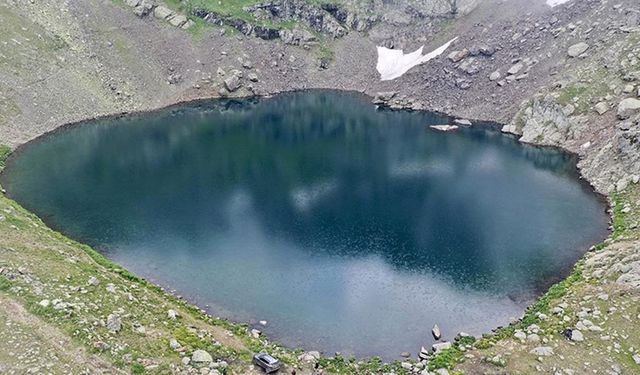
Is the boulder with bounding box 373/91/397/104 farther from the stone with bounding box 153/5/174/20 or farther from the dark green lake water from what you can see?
the stone with bounding box 153/5/174/20

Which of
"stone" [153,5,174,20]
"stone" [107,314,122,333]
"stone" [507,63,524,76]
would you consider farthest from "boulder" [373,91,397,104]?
"stone" [107,314,122,333]

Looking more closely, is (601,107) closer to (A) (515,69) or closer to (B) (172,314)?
(A) (515,69)

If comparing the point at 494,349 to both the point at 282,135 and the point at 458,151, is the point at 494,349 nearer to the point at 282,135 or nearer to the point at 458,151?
the point at 458,151

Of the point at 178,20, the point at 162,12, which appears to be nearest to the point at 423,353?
the point at 178,20

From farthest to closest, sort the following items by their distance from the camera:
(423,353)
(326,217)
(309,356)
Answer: (326,217), (423,353), (309,356)

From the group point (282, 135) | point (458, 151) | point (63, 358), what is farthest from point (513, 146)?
point (63, 358)

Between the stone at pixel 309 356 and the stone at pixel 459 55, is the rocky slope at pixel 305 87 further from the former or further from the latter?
the stone at pixel 459 55

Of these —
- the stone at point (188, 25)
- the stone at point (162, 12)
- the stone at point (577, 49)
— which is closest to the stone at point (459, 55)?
the stone at point (577, 49)
